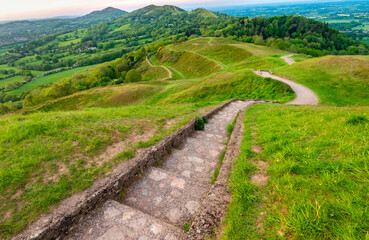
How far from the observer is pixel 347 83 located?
20703mm

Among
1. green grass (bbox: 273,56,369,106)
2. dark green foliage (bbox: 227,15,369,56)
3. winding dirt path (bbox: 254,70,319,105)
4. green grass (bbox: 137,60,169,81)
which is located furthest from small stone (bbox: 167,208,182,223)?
dark green foliage (bbox: 227,15,369,56)

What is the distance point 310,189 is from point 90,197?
4.84 m

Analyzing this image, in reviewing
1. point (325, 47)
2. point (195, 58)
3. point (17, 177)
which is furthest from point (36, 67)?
point (325, 47)

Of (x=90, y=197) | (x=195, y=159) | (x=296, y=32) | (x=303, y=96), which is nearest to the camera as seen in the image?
(x=90, y=197)

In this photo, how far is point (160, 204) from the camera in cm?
433

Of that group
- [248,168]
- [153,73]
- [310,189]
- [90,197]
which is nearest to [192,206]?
[248,168]

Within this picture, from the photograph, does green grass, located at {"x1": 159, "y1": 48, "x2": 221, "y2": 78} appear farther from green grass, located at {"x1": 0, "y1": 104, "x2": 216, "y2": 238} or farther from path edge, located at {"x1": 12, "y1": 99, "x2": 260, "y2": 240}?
path edge, located at {"x1": 12, "y1": 99, "x2": 260, "y2": 240}

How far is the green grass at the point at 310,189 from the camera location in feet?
8.55

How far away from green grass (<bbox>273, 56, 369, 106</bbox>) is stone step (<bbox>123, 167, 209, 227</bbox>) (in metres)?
19.9

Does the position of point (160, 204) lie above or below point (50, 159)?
below

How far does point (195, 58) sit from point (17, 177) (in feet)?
190

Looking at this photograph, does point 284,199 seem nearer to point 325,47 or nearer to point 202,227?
point 202,227

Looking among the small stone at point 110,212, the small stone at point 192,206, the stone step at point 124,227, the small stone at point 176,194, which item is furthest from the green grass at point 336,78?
the small stone at point 110,212

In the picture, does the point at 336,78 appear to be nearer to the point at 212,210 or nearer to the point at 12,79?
the point at 212,210
